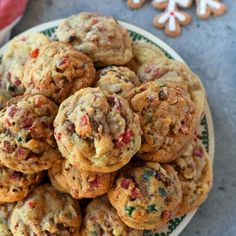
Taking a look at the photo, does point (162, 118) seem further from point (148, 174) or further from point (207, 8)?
point (207, 8)

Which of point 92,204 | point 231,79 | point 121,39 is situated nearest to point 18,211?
point 92,204

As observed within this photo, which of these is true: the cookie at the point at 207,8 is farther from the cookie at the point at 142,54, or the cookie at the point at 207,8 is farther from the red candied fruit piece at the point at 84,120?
the red candied fruit piece at the point at 84,120

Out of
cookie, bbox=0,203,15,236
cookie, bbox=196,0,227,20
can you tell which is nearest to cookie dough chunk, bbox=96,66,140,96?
cookie, bbox=0,203,15,236

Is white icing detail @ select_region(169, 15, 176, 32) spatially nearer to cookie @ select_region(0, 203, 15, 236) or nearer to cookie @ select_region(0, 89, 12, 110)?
cookie @ select_region(0, 89, 12, 110)

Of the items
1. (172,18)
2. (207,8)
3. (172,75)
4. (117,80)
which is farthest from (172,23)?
(117,80)

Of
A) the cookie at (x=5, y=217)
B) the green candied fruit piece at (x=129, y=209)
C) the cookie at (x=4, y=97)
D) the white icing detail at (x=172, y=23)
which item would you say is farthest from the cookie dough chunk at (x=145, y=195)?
the white icing detail at (x=172, y=23)

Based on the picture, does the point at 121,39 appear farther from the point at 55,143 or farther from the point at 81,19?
the point at 55,143
